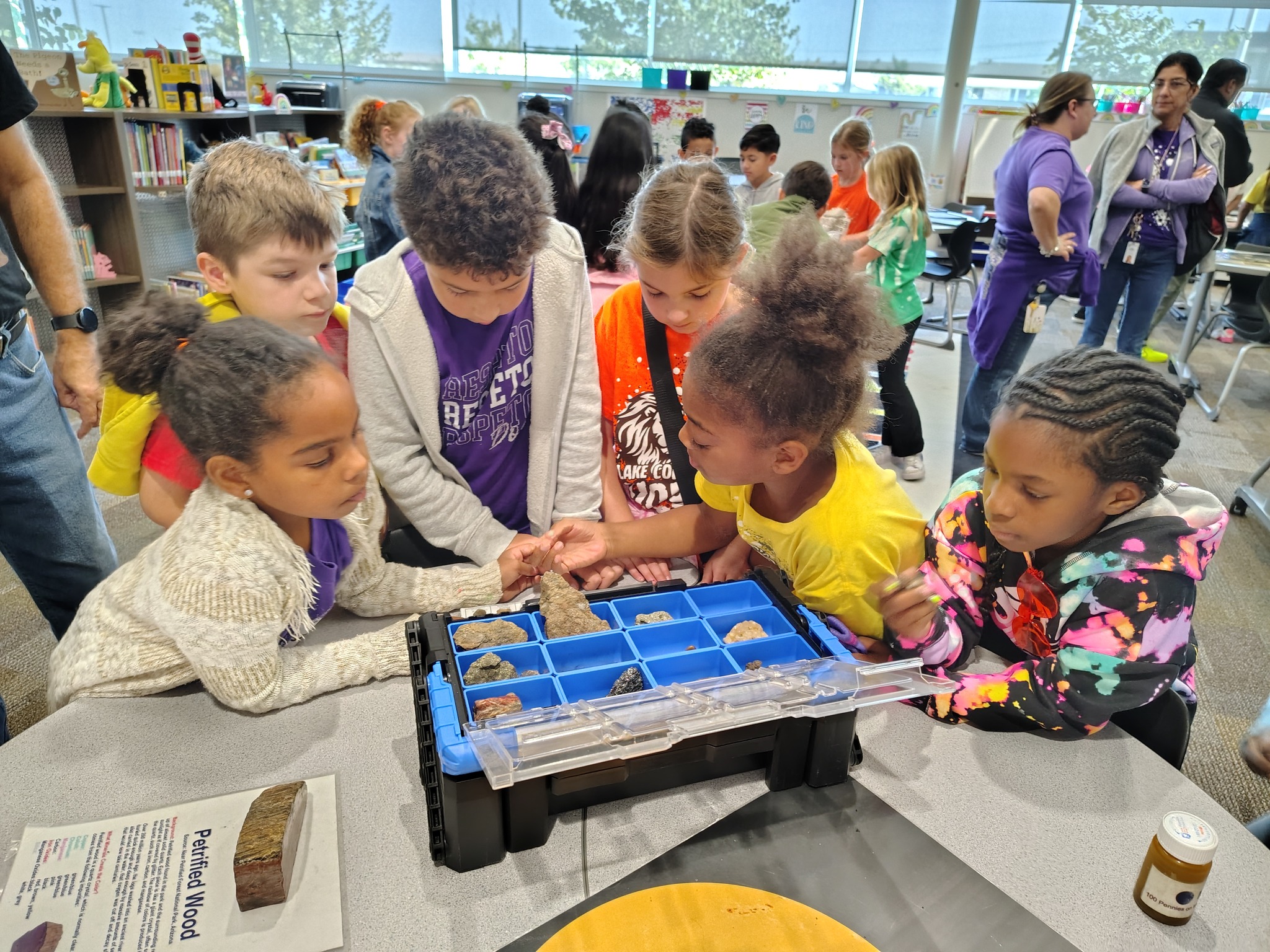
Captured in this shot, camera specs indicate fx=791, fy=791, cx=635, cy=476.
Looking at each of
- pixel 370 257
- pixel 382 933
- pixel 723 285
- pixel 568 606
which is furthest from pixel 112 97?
pixel 382 933

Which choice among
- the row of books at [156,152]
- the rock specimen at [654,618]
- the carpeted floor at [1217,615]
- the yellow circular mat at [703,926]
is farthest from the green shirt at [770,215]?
the row of books at [156,152]

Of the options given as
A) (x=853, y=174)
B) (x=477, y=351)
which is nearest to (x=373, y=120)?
(x=853, y=174)

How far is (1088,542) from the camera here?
3.39 ft

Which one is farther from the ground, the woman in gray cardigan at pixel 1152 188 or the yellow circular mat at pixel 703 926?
the woman in gray cardigan at pixel 1152 188

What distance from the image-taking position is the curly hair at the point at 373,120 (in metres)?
3.91

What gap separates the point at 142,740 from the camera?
0.97 metres

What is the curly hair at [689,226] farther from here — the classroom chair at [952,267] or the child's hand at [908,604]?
the classroom chair at [952,267]

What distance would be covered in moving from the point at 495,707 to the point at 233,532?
0.40 m

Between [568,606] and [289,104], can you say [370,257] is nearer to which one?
[289,104]

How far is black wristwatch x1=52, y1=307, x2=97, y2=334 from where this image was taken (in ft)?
5.10

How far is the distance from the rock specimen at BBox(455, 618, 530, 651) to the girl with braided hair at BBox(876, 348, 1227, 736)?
47 cm

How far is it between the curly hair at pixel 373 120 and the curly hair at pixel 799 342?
3.42m

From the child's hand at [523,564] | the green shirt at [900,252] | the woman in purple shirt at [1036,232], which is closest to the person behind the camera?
the child's hand at [523,564]

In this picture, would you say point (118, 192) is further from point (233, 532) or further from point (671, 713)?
point (671, 713)
